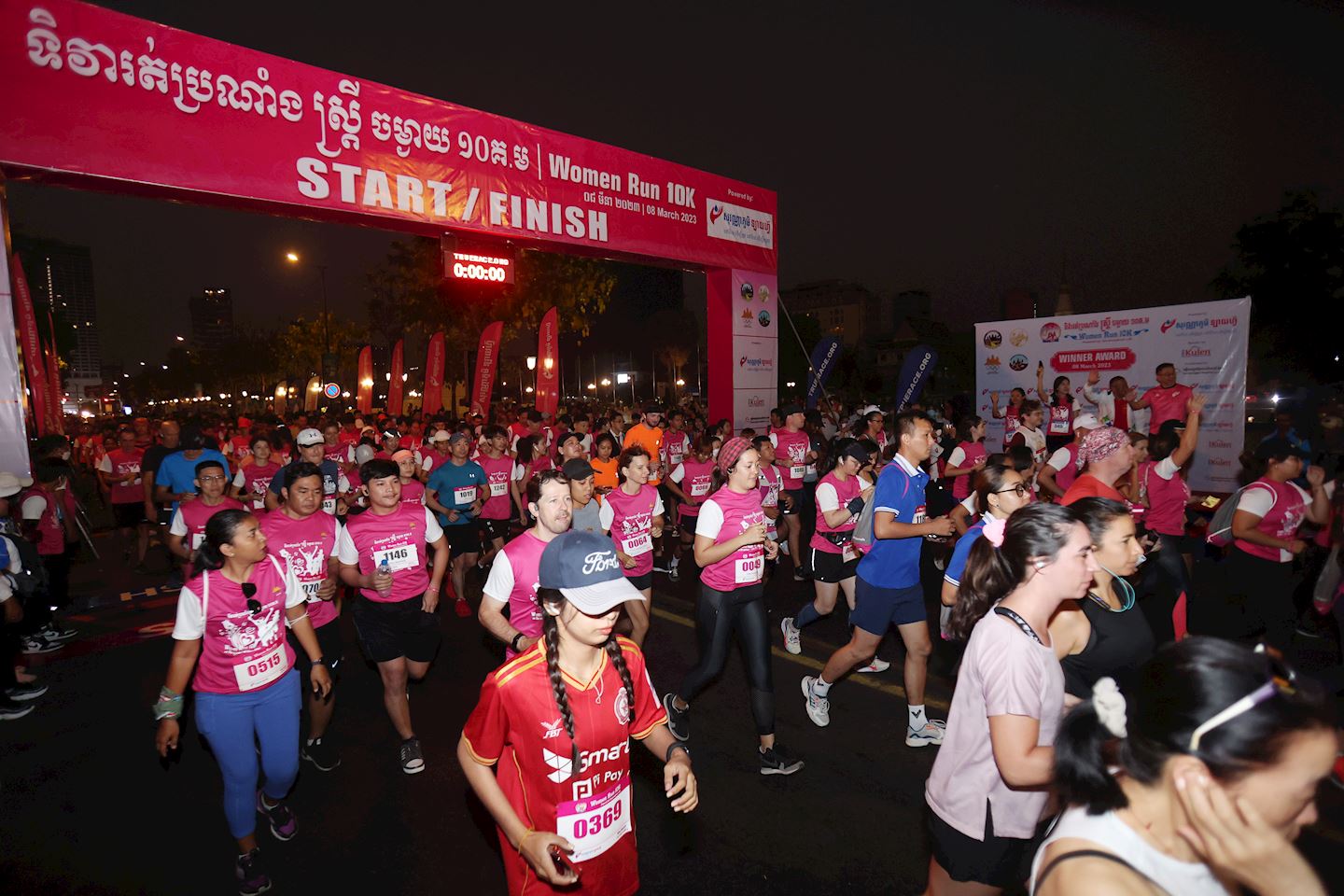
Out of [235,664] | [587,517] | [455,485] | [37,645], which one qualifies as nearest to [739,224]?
[455,485]

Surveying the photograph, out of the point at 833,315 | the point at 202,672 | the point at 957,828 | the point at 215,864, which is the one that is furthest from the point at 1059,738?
the point at 833,315

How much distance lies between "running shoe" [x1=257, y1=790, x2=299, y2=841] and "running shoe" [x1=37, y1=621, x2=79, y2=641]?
5.50 m

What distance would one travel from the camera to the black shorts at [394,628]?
4.91m

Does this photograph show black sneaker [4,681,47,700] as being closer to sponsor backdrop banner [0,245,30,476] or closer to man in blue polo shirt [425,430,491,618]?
sponsor backdrop banner [0,245,30,476]

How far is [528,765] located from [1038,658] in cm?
182

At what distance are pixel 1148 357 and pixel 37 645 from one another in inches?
683

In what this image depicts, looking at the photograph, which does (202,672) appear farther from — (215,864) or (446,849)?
(446,849)

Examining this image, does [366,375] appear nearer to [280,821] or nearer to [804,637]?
[804,637]

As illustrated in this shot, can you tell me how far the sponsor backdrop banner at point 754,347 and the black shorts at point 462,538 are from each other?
7466mm

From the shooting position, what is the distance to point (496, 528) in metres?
9.49

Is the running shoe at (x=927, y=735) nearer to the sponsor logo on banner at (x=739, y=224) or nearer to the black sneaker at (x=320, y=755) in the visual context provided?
the black sneaker at (x=320, y=755)

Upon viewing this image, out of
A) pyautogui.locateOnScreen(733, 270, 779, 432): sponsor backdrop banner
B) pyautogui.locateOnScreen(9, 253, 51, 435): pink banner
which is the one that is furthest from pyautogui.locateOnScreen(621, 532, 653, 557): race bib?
pyautogui.locateOnScreen(9, 253, 51, 435): pink banner

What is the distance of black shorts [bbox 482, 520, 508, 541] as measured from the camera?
9359mm

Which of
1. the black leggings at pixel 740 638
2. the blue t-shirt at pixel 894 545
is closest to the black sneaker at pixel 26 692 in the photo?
the black leggings at pixel 740 638
